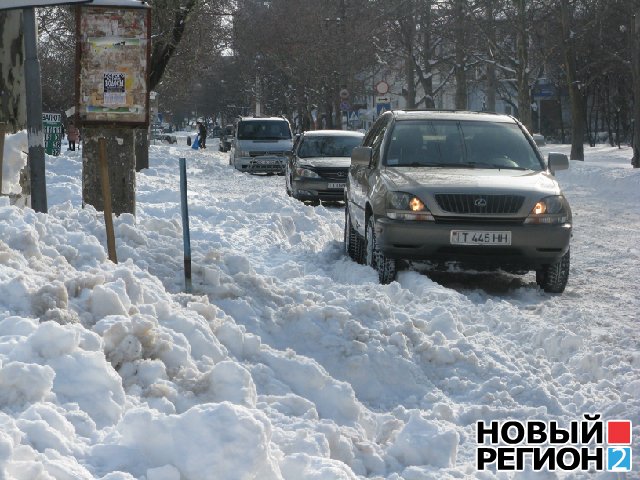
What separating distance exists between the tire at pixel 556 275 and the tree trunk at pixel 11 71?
15.4 ft

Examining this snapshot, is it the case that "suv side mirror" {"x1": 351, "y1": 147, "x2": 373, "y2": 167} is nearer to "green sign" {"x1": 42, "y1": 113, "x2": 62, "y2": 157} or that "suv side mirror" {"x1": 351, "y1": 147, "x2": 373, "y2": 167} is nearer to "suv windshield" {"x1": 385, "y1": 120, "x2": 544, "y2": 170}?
"suv windshield" {"x1": 385, "y1": 120, "x2": 544, "y2": 170}

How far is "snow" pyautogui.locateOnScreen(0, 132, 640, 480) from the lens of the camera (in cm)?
380

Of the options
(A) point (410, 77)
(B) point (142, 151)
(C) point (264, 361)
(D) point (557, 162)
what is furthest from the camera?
(A) point (410, 77)

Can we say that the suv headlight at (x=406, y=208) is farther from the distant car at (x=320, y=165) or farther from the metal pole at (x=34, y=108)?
the distant car at (x=320, y=165)

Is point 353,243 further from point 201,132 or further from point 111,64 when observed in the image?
point 201,132

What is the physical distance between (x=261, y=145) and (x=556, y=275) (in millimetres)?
25021

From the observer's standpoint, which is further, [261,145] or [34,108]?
[261,145]

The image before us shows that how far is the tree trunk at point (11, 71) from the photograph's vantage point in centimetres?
938

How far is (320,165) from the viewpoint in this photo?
21.9 metres

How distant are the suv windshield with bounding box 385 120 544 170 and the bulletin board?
3.18m

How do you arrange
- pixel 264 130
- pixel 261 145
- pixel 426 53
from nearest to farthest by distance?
pixel 261 145 → pixel 264 130 → pixel 426 53

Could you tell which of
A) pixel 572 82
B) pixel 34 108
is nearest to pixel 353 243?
pixel 34 108

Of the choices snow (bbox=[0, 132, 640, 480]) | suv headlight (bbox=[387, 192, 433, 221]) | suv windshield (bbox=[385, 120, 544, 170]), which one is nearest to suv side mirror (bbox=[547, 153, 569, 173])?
suv windshield (bbox=[385, 120, 544, 170])

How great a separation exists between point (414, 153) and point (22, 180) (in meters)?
3.75
